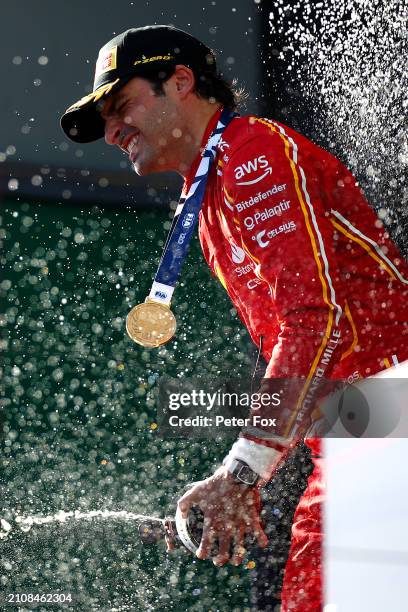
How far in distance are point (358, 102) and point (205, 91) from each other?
1177 millimetres

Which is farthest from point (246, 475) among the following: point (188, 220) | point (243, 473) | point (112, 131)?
point (112, 131)

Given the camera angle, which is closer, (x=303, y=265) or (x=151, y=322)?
(x=303, y=265)

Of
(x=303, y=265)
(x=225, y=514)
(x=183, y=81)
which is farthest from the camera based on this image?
(x=183, y=81)

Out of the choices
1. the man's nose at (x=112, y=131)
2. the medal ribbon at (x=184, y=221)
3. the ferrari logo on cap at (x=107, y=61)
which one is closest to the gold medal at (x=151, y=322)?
the medal ribbon at (x=184, y=221)

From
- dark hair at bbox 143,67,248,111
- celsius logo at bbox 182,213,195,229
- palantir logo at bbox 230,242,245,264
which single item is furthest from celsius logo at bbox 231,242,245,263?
dark hair at bbox 143,67,248,111

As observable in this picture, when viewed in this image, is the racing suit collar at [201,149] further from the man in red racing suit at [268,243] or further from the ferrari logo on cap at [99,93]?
the ferrari logo on cap at [99,93]

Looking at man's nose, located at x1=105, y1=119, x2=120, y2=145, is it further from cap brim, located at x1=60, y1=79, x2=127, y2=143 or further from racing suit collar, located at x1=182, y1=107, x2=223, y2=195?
racing suit collar, located at x1=182, y1=107, x2=223, y2=195

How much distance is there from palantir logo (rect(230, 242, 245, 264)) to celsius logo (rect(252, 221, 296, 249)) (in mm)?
139

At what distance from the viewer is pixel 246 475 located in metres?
1.16

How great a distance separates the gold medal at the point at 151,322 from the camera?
1.60m

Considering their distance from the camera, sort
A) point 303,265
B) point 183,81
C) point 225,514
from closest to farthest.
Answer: point 225,514
point 303,265
point 183,81

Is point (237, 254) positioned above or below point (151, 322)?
above

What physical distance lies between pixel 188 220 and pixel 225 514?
574 millimetres

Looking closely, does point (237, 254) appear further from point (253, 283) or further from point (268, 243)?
point (268, 243)
